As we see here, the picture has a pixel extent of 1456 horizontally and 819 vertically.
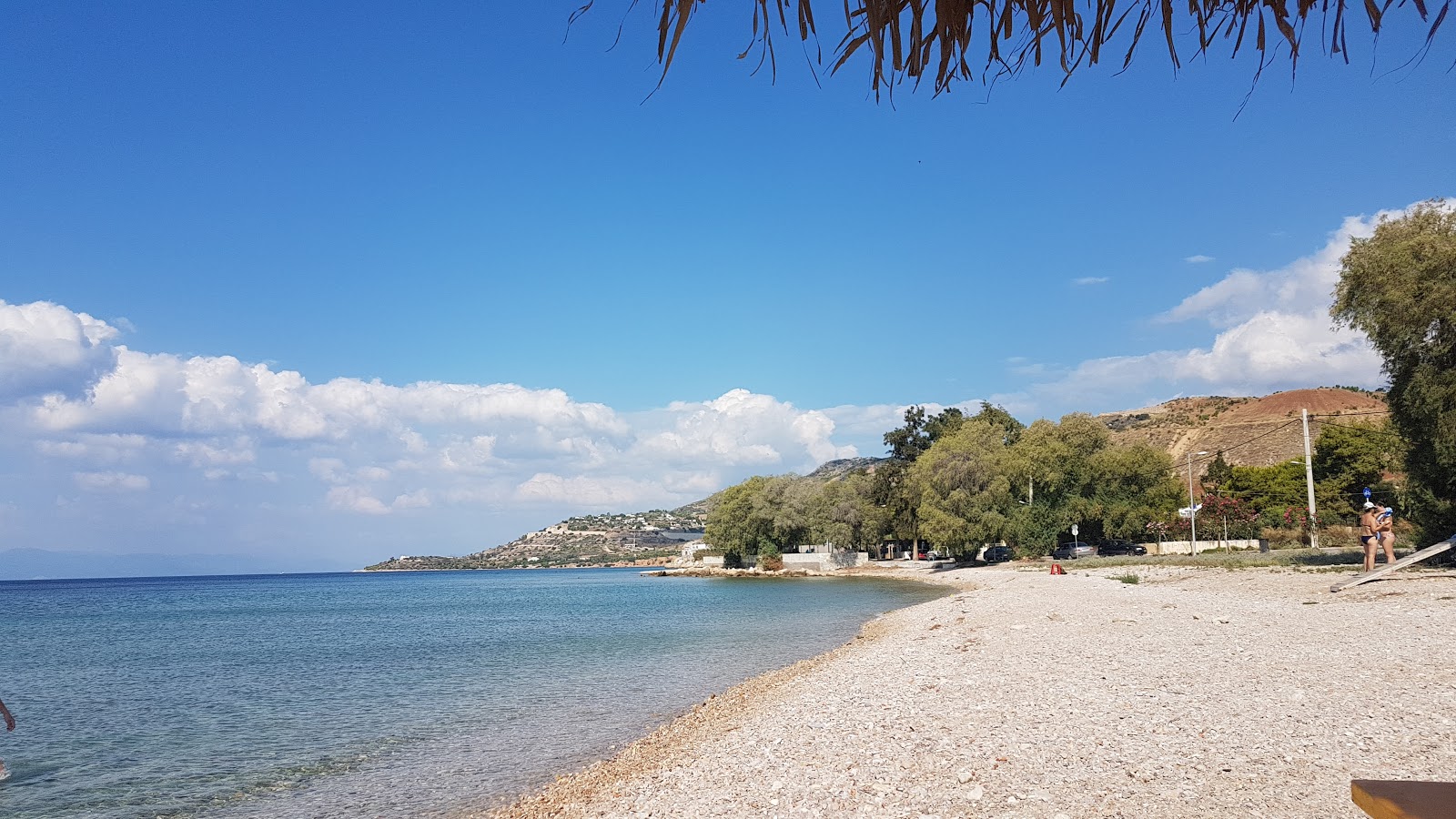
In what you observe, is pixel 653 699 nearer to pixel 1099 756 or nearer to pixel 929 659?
pixel 929 659

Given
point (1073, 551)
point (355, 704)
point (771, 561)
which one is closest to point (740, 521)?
point (771, 561)

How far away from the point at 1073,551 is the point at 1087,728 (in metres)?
57.1

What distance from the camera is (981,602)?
90.4 ft

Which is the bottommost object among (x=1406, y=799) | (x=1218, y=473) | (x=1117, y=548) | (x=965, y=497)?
(x=1117, y=548)

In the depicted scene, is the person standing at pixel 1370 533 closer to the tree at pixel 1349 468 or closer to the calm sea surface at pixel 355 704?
the calm sea surface at pixel 355 704

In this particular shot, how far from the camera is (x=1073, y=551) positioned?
60094 mm

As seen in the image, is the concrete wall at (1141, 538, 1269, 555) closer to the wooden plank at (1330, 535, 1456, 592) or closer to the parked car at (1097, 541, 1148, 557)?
the parked car at (1097, 541, 1148, 557)

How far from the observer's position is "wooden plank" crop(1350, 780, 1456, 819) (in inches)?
99.1

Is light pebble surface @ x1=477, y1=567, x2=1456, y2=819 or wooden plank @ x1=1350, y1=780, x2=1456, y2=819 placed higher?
wooden plank @ x1=1350, y1=780, x2=1456, y2=819

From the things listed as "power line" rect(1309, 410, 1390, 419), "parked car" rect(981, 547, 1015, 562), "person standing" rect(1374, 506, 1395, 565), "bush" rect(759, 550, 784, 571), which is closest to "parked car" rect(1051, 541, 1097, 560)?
"parked car" rect(981, 547, 1015, 562)

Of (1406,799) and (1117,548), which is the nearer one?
(1406,799)

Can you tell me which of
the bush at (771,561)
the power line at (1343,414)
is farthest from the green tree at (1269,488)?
the bush at (771,561)

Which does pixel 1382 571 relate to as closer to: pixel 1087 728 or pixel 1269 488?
pixel 1087 728

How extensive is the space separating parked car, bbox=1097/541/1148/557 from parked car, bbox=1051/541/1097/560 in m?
0.79
